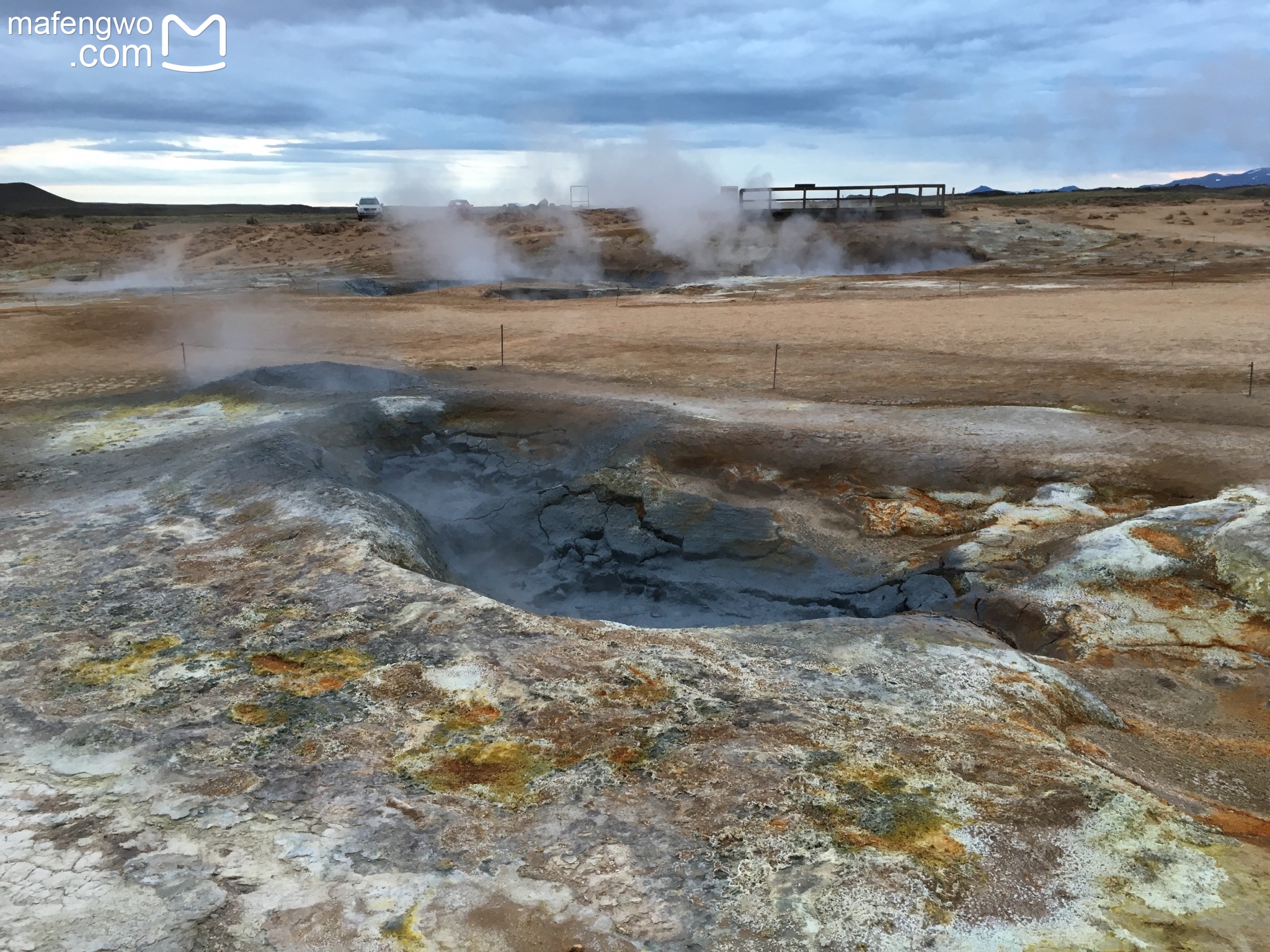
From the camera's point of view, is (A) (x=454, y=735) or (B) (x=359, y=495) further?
(B) (x=359, y=495)

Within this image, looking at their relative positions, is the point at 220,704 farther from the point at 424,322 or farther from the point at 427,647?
the point at 424,322

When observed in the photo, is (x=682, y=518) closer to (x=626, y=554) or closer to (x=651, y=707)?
(x=626, y=554)

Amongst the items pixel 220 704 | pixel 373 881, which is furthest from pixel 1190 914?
pixel 220 704

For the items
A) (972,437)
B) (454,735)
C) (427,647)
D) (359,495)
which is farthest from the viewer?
(972,437)

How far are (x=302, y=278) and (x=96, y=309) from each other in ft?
28.4

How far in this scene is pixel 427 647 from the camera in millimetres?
5078

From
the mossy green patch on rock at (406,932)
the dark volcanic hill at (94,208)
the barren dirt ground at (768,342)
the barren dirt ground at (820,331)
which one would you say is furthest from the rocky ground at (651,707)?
the dark volcanic hill at (94,208)

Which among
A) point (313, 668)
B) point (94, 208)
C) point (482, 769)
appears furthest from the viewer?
point (94, 208)

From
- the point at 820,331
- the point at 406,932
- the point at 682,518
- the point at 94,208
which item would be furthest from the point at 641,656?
the point at 94,208

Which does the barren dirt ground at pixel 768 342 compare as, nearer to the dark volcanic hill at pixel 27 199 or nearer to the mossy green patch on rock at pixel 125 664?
the mossy green patch on rock at pixel 125 664

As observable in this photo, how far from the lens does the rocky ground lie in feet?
10.7

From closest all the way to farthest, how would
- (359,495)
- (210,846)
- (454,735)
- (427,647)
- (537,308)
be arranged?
1. (210,846)
2. (454,735)
3. (427,647)
4. (359,495)
5. (537,308)

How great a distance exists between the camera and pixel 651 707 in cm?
457

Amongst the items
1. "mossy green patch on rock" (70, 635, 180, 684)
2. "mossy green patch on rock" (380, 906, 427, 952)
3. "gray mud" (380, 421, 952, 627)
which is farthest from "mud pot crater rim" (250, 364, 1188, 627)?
"mossy green patch on rock" (380, 906, 427, 952)
